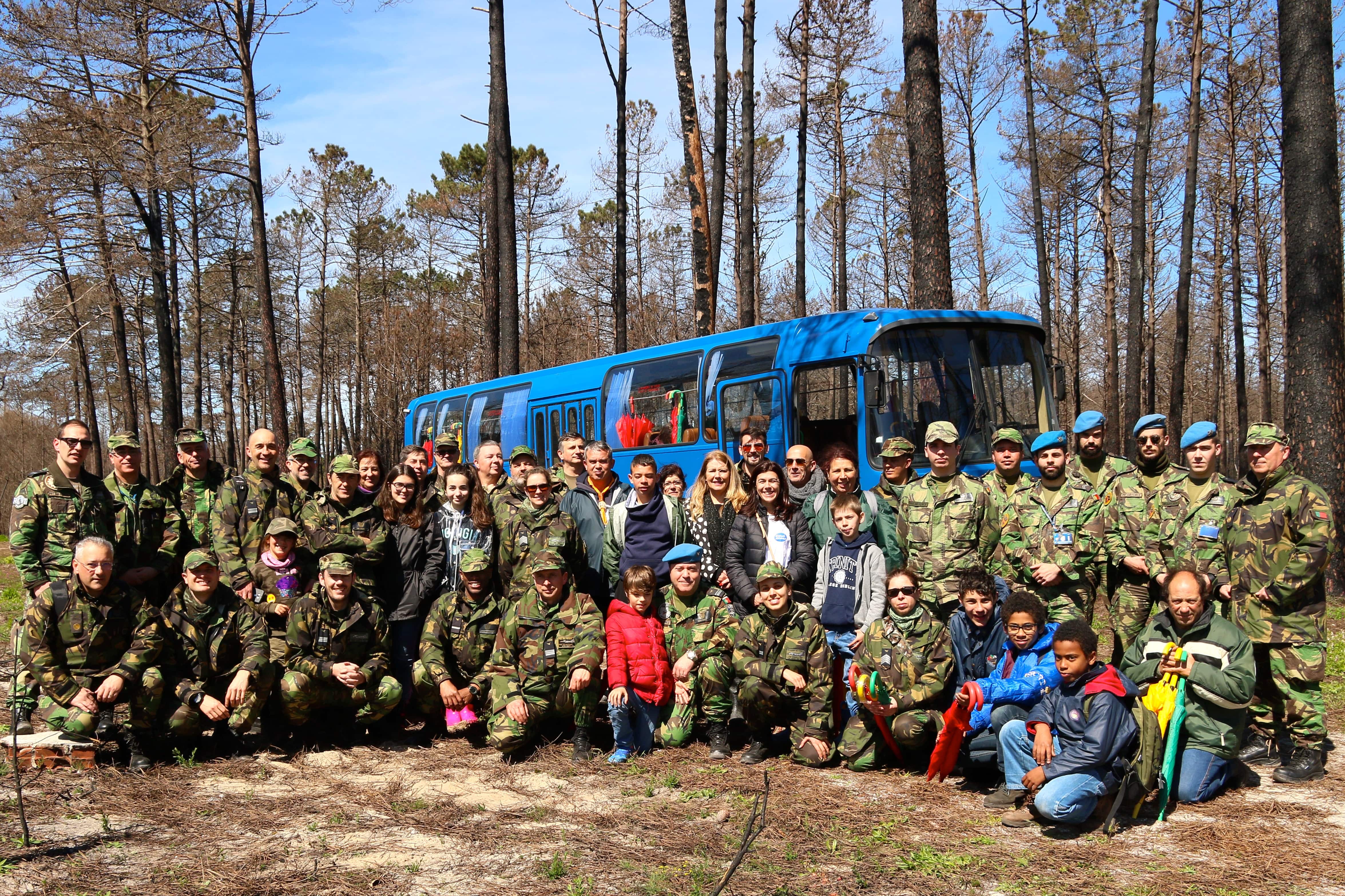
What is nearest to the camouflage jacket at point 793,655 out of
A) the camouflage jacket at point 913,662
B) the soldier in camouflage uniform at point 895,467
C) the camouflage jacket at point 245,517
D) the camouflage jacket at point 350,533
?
the camouflage jacket at point 913,662

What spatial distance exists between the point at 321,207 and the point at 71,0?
19.9 m

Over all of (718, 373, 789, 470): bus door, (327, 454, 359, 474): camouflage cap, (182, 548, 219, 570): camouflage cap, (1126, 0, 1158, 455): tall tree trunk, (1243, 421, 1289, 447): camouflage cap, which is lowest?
(182, 548, 219, 570): camouflage cap

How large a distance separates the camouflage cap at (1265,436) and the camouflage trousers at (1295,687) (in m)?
1.07

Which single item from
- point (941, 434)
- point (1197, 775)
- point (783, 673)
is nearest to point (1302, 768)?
point (1197, 775)

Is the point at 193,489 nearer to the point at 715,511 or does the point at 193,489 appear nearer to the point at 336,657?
the point at 336,657

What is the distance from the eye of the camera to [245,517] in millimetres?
6375

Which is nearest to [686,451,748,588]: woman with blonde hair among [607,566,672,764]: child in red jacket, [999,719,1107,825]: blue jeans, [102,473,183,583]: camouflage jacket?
[607,566,672,764]: child in red jacket

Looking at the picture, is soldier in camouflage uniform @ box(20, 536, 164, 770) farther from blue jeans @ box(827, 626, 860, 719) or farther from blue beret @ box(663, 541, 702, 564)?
blue jeans @ box(827, 626, 860, 719)

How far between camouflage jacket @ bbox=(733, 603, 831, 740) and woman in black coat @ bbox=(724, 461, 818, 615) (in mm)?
426

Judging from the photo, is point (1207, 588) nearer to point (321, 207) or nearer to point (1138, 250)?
point (1138, 250)

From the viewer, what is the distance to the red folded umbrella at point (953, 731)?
4.95 meters

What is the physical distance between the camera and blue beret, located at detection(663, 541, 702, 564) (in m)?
6.03

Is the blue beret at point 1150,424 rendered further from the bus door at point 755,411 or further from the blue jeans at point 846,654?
the bus door at point 755,411

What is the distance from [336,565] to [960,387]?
665 centimetres
